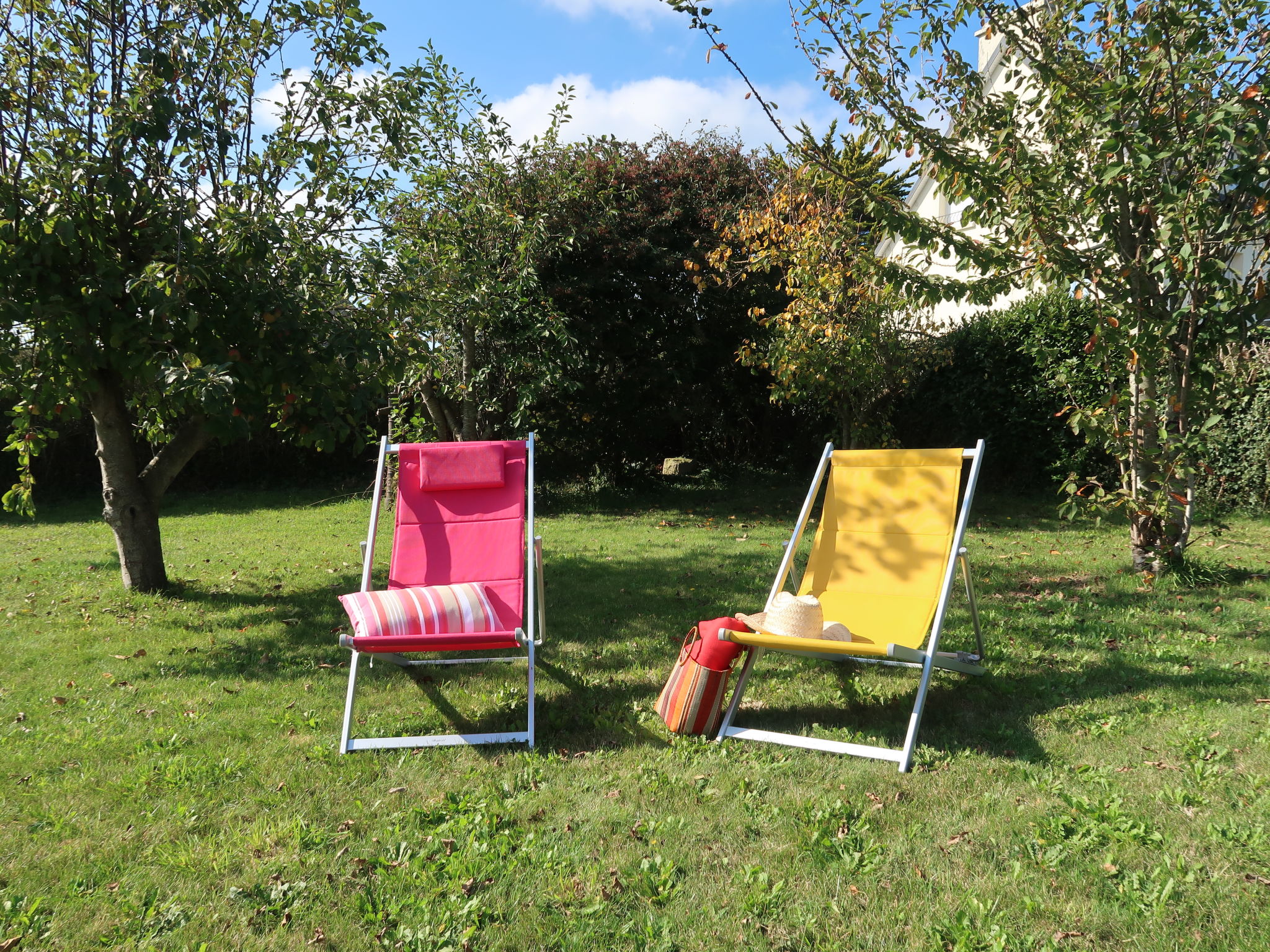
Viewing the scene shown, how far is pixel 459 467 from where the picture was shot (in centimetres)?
476

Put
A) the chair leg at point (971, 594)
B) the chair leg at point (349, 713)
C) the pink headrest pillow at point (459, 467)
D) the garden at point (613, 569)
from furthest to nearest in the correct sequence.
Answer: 1. the pink headrest pillow at point (459, 467)
2. the chair leg at point (971, 594)
3. the chair leg at point (349, 713)
4. the garden at point (613, 569)

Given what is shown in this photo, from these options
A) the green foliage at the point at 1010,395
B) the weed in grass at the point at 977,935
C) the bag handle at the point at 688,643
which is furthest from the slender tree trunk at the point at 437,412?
the weed in grass at the point at 977,935

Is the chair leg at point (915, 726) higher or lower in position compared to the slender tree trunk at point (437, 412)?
lower

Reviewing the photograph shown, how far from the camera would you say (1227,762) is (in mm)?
3283

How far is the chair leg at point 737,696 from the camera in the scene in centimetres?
376

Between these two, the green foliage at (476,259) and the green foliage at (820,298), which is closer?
the green foliage at (476,259)

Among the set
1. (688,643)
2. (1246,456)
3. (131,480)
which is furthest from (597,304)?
(688,643)

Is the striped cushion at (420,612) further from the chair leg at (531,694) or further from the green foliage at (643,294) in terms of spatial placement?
the green foliage at (643,294)

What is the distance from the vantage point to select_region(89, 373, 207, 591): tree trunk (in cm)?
621

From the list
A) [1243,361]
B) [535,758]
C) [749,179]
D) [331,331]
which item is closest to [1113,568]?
[1243,361]

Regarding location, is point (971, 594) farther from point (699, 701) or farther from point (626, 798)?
point (626, 798)

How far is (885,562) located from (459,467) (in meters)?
2.36

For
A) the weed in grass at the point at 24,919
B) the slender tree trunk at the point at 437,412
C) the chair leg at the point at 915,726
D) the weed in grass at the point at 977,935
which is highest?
the slender tree trunk at the point at 437,412

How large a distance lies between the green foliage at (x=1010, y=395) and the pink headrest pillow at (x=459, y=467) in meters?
7.74
